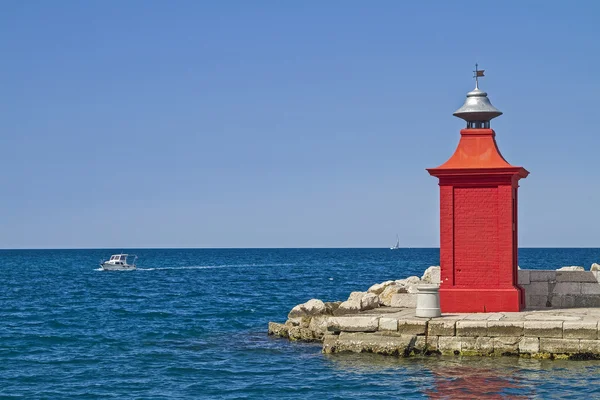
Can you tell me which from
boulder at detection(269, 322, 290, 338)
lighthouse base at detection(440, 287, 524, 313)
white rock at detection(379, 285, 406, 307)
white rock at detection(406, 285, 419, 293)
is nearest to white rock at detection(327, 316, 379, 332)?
lighthouse base at detection(440, 287, 524, 313)

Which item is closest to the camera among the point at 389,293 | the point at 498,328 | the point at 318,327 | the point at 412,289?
Answer: the point at 498,328

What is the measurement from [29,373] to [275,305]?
820 inches

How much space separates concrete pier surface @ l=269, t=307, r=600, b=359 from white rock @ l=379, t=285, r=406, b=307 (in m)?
3.92

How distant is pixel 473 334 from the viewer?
19.7 metres

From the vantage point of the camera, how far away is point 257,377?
63.8ft

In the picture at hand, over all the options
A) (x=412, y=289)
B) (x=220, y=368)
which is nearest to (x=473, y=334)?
(x=220, y=368)

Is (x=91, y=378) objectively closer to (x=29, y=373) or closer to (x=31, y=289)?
(x=29, y=373)

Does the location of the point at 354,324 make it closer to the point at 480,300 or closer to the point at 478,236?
the point at 480,300

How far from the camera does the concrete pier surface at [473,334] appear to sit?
19125mm

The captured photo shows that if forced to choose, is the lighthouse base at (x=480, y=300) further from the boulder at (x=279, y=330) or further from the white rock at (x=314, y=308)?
the boulder at (x=279, y=330)

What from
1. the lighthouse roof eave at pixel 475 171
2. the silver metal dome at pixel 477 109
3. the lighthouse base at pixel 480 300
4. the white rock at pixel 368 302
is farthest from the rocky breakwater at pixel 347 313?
the silver metal dome at pixel 477 109

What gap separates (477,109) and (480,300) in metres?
5.03

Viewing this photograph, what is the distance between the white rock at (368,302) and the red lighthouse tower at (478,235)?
2590 millimetres

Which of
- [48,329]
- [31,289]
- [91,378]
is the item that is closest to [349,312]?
[91,378]
